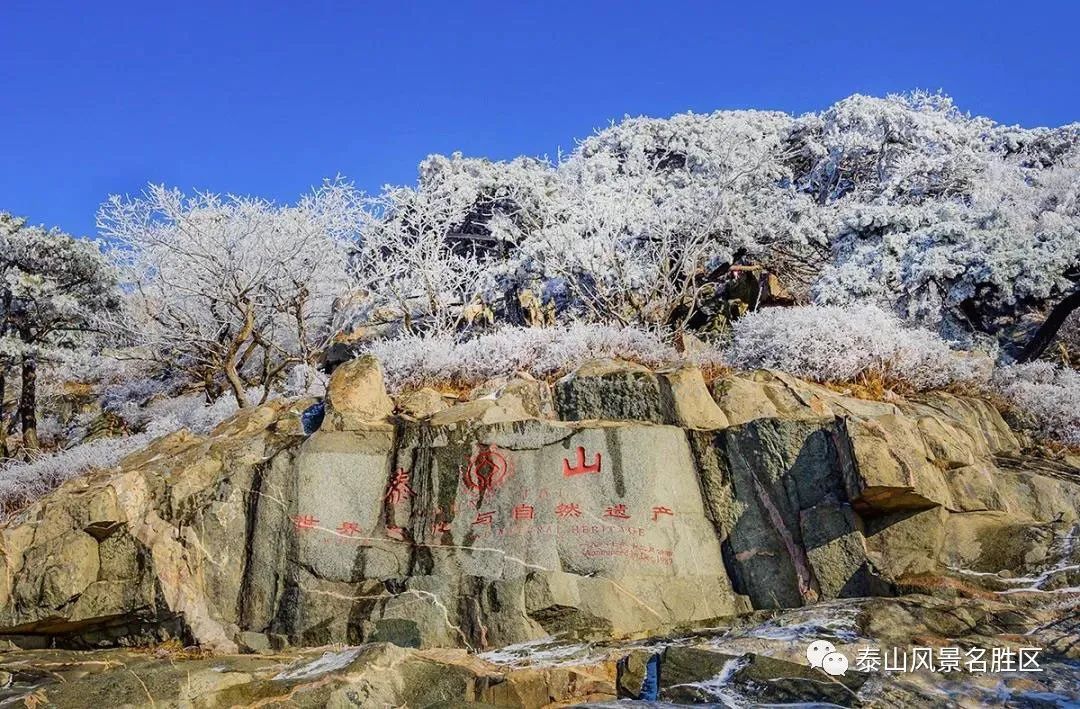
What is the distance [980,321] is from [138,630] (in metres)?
15.7

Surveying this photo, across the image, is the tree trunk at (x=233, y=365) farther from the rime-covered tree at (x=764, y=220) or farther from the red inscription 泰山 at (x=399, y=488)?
the red inscription 泰山 at (x=399, y=488)

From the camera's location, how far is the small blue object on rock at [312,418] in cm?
1192

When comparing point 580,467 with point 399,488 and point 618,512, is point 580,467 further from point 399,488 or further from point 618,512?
point 399,488

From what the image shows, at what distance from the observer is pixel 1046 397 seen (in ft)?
42.7

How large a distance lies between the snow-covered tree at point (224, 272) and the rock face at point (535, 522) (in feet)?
14.8

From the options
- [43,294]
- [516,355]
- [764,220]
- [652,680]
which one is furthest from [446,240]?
[652,680]

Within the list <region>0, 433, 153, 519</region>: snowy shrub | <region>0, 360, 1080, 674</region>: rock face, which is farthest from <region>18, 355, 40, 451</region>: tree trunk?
<region>0, 360, 1080, 674</region>: rock face

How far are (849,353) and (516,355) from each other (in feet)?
16.4

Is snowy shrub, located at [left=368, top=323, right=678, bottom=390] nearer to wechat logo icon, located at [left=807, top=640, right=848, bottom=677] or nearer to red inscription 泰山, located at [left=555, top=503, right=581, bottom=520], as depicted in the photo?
red inscription 泰山, located at [left=555, top=503, right=581, bottom=520]

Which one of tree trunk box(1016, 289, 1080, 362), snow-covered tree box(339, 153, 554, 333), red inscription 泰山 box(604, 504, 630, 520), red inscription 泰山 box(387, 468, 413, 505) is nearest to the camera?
red inscription 泰山 box(604, 504, 630, 520)

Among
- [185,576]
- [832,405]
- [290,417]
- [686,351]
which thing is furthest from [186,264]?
[832,405]

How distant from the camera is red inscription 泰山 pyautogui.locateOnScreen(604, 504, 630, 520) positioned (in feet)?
32.9

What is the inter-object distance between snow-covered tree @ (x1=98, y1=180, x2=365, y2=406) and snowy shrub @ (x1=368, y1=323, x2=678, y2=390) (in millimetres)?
3080

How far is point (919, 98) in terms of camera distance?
2923cm
